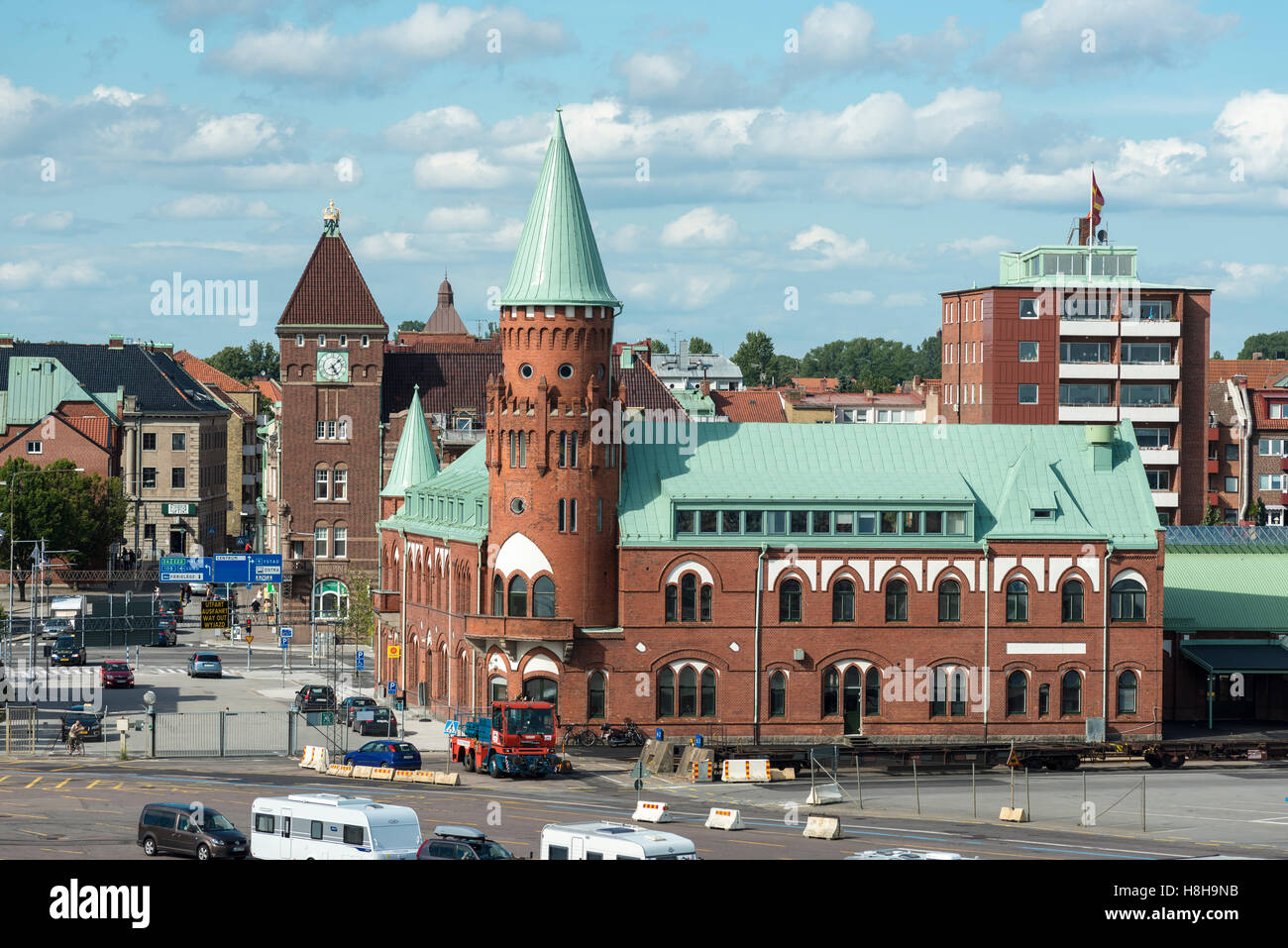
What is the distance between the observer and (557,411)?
8675 cm

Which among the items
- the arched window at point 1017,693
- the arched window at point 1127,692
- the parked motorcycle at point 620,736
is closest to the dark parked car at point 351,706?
the parked motorcycle at point 620,736

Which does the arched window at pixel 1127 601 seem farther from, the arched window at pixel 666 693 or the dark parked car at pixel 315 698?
the dark parked car at pixel 315 698

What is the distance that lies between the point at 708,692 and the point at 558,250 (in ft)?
71.4

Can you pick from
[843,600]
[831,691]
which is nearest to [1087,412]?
[843,600]

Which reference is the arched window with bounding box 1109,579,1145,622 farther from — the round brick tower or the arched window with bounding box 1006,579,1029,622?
the round brick tower

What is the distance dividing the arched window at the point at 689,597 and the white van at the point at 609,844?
143 feet

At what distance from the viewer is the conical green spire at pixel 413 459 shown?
373 feet

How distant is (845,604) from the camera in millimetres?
89062

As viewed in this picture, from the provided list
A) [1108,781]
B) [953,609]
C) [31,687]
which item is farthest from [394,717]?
[1108,781]

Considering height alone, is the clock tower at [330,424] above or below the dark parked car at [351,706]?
above

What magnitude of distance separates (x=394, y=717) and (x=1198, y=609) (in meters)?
42.9

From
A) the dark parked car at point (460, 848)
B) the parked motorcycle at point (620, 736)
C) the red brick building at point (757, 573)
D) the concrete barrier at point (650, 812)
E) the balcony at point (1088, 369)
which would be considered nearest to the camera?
the dark parked car at point (460, 848)

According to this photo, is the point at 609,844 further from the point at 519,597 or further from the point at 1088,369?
the point at 1088,369
